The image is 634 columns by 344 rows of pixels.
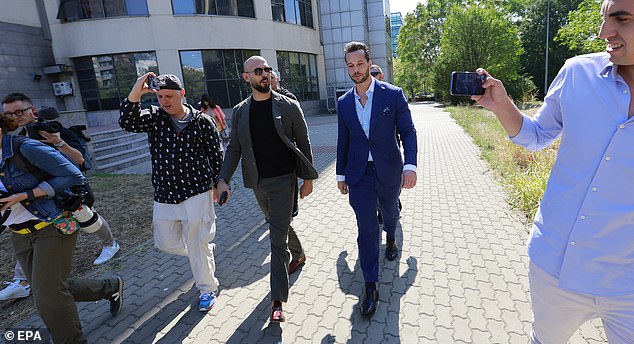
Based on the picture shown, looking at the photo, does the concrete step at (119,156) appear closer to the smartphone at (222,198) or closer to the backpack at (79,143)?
the backpack at (79,143)

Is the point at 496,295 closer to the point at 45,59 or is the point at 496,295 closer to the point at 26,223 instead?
the point at 26,223

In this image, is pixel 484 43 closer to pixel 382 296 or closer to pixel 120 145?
pixel 120 145

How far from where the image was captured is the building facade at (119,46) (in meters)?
16.6

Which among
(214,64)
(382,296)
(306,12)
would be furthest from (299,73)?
(382,296)

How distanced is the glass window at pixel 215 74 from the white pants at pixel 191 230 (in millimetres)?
17835

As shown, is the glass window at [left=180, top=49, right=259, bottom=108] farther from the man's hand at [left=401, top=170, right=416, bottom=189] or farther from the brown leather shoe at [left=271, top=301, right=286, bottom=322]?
the man's hand at [left=401, top=170, right=416, bottom=189]

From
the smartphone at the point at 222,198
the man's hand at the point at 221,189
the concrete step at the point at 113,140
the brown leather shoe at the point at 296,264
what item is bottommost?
the brown leather shoe at the point at 296,264

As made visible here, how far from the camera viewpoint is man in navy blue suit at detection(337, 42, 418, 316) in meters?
3.04

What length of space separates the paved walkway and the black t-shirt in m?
1.33

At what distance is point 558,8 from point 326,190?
1960 inches

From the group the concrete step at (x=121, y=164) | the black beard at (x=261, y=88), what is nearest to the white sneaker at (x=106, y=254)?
the black beard at (x=261, y=88)

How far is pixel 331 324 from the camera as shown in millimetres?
3104

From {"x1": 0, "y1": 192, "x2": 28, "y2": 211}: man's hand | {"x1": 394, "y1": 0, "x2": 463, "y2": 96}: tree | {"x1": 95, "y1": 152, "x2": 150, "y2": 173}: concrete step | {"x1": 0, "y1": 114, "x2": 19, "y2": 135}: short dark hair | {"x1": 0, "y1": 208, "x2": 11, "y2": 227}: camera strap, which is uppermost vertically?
{"x1": 394, "y1": 0, "x2": 463, "y2": 96}: tree

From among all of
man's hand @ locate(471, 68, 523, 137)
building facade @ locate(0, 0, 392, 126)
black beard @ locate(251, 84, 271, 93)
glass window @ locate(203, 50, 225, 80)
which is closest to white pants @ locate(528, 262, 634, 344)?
man's hand @ locate(471, 68, 523, 137)
